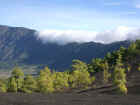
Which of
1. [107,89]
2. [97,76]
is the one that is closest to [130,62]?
[97,76]

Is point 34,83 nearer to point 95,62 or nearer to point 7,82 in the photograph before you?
point 7,82

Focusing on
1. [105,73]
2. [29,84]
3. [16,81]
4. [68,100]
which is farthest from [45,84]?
[68,100]

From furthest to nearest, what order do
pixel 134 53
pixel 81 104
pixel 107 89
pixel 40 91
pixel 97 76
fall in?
pixel 97 76 → pixel 134 53 → pixel 40 91 → pixel 107 89 → pixel 81 104

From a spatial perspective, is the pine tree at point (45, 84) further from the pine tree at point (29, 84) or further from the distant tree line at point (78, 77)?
the pine tree at point (29, 84)

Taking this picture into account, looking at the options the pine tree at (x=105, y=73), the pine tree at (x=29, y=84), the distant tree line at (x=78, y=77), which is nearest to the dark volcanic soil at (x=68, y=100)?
the distant tree line at (x=78, y=77)

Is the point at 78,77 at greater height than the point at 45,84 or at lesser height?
greater

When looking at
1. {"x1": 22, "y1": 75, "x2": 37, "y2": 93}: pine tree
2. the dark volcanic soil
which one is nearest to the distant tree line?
{"x1": 22, "y1": 75, "x2": 37, "y2": 93}: pine tree

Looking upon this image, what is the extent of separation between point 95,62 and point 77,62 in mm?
13465

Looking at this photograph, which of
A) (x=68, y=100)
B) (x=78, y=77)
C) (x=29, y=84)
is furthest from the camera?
(x=78, y=77)

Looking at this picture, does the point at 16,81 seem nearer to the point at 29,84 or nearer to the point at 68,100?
the point at 29,84

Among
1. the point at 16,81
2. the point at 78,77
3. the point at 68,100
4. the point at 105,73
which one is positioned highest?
the point at 105,73

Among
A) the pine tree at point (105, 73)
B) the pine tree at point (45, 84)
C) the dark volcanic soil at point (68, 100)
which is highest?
the pine tree at point (105, 73)

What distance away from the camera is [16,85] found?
110312 mm

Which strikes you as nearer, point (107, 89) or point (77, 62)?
point (107, 89)
